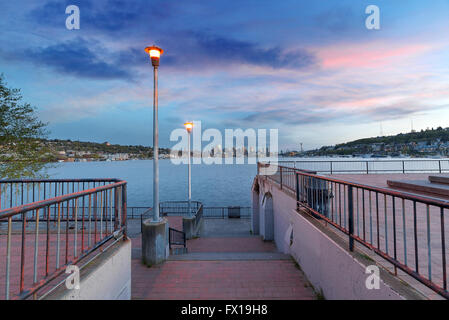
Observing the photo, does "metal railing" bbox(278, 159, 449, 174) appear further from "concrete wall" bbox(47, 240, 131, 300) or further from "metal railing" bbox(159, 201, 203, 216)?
"concrete wall" bbox(47, 240, 131, 300)

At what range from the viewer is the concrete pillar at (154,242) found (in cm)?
570

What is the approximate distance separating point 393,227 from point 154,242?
5270 millimetres

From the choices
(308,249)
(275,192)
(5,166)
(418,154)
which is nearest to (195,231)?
(275,192)

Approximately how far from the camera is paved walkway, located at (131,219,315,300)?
4289 millimetres

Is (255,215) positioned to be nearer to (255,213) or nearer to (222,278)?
(255,213)

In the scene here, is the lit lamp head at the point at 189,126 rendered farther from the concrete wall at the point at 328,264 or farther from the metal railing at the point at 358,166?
the concrete wall at the point at 328,264

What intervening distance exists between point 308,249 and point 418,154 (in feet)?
273

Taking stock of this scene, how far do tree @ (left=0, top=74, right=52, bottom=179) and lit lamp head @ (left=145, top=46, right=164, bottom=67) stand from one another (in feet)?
38.4

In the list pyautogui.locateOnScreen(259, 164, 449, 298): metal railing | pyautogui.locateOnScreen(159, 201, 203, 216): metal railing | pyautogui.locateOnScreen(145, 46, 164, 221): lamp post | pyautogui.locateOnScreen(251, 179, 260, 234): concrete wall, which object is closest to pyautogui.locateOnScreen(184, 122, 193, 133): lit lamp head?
pyautogui.locateOnScreen(159, 201, 203, 216): metal railing

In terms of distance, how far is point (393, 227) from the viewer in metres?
2.44

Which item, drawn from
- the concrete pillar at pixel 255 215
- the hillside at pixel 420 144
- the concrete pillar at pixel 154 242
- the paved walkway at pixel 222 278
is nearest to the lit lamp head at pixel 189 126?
the concrete pillar at pixel 255 215

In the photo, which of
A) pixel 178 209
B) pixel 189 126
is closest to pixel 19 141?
pixel 189 126

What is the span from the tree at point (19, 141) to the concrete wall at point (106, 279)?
1270 centimetres
